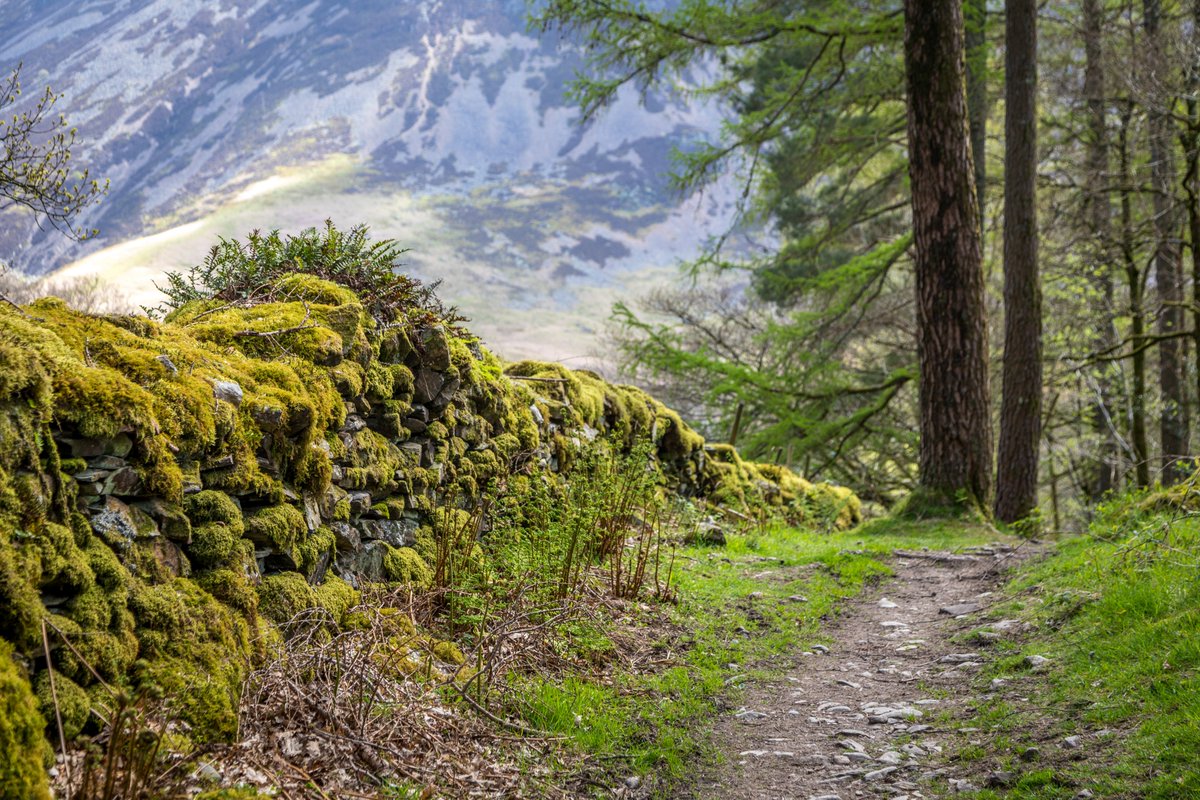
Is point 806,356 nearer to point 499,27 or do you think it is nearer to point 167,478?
point 167,478

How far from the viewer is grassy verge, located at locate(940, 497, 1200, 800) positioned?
104 inches

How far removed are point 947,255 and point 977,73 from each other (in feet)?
12.6

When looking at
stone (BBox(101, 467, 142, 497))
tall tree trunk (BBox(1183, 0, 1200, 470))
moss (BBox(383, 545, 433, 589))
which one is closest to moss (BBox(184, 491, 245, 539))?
stone (BBox(101, 467, 142, 497))

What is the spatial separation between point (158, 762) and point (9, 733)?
1.49 feet

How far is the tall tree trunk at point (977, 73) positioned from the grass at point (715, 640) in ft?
15.8

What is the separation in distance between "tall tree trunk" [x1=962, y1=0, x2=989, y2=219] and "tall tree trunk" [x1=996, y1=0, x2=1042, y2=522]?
3.13 ft

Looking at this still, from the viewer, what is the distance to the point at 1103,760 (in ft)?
8.97

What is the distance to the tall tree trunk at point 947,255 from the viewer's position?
25.7ft

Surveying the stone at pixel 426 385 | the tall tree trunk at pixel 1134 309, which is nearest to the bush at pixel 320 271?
the stone at pixel 426 385

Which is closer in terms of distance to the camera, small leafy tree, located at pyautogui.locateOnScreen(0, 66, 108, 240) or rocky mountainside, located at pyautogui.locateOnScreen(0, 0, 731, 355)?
small leafy tree, located at pyautogui.locateOnScreen(0, 66, 108, 240)

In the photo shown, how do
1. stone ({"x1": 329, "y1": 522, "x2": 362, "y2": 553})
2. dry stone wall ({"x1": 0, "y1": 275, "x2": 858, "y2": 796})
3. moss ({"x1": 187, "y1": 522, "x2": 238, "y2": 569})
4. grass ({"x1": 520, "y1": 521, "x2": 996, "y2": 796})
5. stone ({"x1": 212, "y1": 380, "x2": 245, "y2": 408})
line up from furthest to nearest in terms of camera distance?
stone ({"x1": 329, "y1": 522, "x2": 362, "y2": 553}) → grass ({"x1": 520, "y1": 521, "x2": 996, "y2": 796}) → stone ({"x1": 212, "y1": 380, "x2": 245, "y2": 408}) → moss ({"x1": 187, "y1": 522, "x2": 238, "y2": 569}) → dry stone wall ({"x1": 0, "y1": 275, "x2": 858, "y2": 796})

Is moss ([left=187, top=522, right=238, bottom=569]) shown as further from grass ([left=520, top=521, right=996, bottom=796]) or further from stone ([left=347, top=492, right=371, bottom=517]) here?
grass ([left=520, top=521, right=996, bottom=796])

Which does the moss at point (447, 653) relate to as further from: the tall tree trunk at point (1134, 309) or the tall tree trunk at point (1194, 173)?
the tall tree trunk at point (1134, 309)

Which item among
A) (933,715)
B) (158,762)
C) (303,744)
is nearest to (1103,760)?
(933,715)
